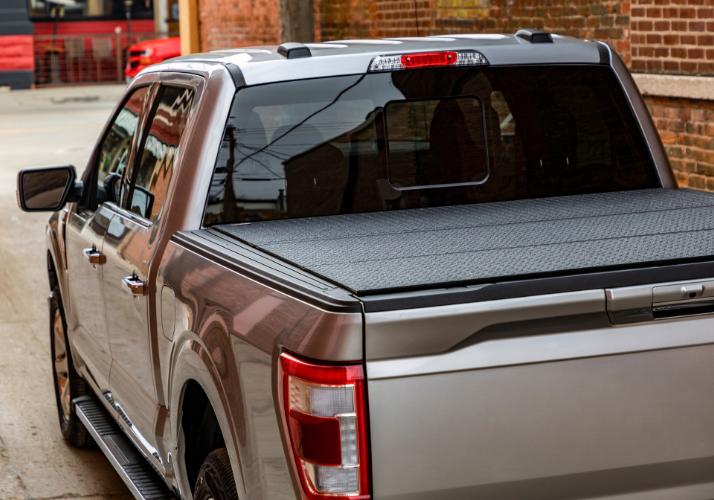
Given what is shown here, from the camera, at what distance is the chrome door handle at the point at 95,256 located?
17.6ft

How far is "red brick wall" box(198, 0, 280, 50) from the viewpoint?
739 inches

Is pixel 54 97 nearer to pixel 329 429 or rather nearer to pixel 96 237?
pixel 96 237

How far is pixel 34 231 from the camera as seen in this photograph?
587 inches

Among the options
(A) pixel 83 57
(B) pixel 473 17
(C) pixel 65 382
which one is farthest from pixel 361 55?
(A) pixel 83 57

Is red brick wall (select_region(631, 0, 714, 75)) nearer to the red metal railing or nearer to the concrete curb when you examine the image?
the concrete curb

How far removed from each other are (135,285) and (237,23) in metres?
15.8

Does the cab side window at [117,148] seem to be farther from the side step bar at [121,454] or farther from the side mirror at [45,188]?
the side step bar at [121,454]

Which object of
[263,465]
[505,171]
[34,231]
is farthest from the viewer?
[34,231]

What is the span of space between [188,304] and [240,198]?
2.35 ft

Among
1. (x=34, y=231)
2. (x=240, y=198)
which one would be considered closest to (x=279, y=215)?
(x=240, y=198)

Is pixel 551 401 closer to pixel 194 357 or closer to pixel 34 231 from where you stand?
pixel 194 357

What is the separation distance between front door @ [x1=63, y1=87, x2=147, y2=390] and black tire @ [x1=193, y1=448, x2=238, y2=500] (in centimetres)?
155

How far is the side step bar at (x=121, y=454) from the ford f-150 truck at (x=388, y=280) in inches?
0.6

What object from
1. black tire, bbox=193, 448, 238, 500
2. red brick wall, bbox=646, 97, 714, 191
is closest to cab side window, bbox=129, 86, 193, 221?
black tire, bbox=193, 448, 238, 500
